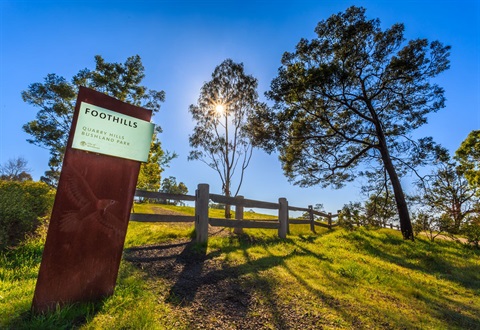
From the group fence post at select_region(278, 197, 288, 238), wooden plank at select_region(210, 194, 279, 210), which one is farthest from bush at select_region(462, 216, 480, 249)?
wooden plank at select_region(210, 194, 279, 210)

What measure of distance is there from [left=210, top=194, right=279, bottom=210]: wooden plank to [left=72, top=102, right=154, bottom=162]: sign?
10.9 feet

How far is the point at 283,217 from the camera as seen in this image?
337 inches

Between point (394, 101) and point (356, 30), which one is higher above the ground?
point (356, 30)

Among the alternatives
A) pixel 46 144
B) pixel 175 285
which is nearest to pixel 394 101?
pixel 175 285

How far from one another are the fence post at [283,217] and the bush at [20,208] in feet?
23.5

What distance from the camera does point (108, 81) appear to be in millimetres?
18625

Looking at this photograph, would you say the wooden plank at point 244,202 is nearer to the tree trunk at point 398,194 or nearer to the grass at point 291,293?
the grass at point 291,293

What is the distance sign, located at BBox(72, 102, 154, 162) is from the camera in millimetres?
2910

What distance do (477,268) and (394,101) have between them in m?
8.35

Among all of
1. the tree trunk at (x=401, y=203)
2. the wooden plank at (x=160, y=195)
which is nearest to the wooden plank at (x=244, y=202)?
the wooden plank at (x=160, y=195)

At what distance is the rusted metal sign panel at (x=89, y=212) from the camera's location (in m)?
2.67

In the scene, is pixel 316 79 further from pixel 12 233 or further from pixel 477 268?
pixel 12 233

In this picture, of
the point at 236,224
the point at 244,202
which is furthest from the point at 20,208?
the point at 244,202

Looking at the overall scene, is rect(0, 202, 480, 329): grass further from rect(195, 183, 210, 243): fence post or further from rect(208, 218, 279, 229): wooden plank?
rect(208, 218, 279, 229): wooden plank
